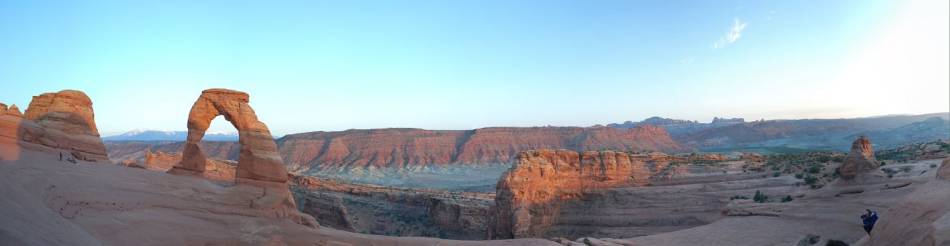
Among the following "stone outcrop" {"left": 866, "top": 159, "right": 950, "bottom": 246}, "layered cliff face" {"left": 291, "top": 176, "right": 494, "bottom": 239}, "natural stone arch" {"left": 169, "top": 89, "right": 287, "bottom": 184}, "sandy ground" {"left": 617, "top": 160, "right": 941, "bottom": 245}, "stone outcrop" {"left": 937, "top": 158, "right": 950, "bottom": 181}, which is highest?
"natural stone arch" {"left": 169, "top": 89, "right": 287, "bottom": 184}

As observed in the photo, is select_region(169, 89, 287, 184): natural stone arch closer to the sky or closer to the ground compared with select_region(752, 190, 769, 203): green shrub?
closer to the sky

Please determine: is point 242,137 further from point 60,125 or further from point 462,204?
point 462,204

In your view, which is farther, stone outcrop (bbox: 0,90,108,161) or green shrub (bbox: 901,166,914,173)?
green shrub (bbox: 901,166,914,173)

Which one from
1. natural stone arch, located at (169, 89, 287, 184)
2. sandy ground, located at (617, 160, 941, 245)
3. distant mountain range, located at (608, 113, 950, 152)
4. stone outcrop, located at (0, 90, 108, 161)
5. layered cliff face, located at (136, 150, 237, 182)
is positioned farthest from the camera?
distant mountain range, located at (608, 113, 950, 152)

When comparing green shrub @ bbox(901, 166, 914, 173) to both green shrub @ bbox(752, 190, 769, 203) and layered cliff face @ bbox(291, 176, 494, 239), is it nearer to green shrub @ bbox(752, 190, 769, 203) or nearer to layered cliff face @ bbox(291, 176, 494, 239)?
green shrub @ bbox(752, 190, 769, 203)

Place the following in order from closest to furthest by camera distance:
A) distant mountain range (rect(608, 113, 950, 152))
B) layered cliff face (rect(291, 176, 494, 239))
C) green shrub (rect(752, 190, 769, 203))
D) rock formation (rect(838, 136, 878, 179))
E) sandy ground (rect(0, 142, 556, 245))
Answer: sandy ground (rect(0, 142, 556, 245)) → rock formation (rect(838, 136, 878, 179)) → green shrub (rect(752, 190, 769, 203)) → layered cliff face (rect(291, 176, 494, 239)) → distant mountain range (rect(608, 113, 950, 152))

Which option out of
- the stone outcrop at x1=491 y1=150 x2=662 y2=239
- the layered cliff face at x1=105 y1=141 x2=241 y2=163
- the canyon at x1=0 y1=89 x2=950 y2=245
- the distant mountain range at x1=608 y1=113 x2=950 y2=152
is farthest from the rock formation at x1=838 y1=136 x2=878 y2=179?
the layered cliff face at x1=105 y1=141 x2=241 y2=163

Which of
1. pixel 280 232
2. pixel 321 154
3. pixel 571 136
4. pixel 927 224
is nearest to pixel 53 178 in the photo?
pixel 280 232
